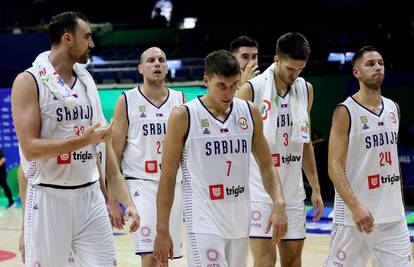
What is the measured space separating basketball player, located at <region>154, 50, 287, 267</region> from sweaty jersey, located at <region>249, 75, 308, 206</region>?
1316mm

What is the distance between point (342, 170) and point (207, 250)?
4.90 feet

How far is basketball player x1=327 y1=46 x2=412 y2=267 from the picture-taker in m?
5.65

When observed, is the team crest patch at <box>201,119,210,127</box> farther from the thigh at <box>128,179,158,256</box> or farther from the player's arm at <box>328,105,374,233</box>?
the thigh at <box>128,179,158,256</box>

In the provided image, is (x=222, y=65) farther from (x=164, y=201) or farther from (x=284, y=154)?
(x=284, y=154)

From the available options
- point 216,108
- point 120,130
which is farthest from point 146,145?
point 216,108

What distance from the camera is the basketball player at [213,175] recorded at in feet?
15.3

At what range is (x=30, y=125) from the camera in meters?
4.55

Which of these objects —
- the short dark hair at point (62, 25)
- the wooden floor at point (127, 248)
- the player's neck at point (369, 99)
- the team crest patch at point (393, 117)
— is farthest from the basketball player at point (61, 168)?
the wooden floor at point (127, 248)

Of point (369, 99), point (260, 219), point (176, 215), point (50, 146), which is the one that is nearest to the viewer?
point (50, 146)

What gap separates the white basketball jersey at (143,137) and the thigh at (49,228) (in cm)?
224

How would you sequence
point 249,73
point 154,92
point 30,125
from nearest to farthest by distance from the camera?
point 30,125, point 249,73, point 154,92

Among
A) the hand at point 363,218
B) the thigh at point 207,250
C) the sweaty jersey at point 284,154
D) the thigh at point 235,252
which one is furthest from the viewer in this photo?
the sweaty jersey at point 284,154

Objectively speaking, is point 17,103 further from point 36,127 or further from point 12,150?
point 12,150

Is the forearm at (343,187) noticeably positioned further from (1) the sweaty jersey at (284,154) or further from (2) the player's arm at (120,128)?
(2) the player's arm at (120,128)
